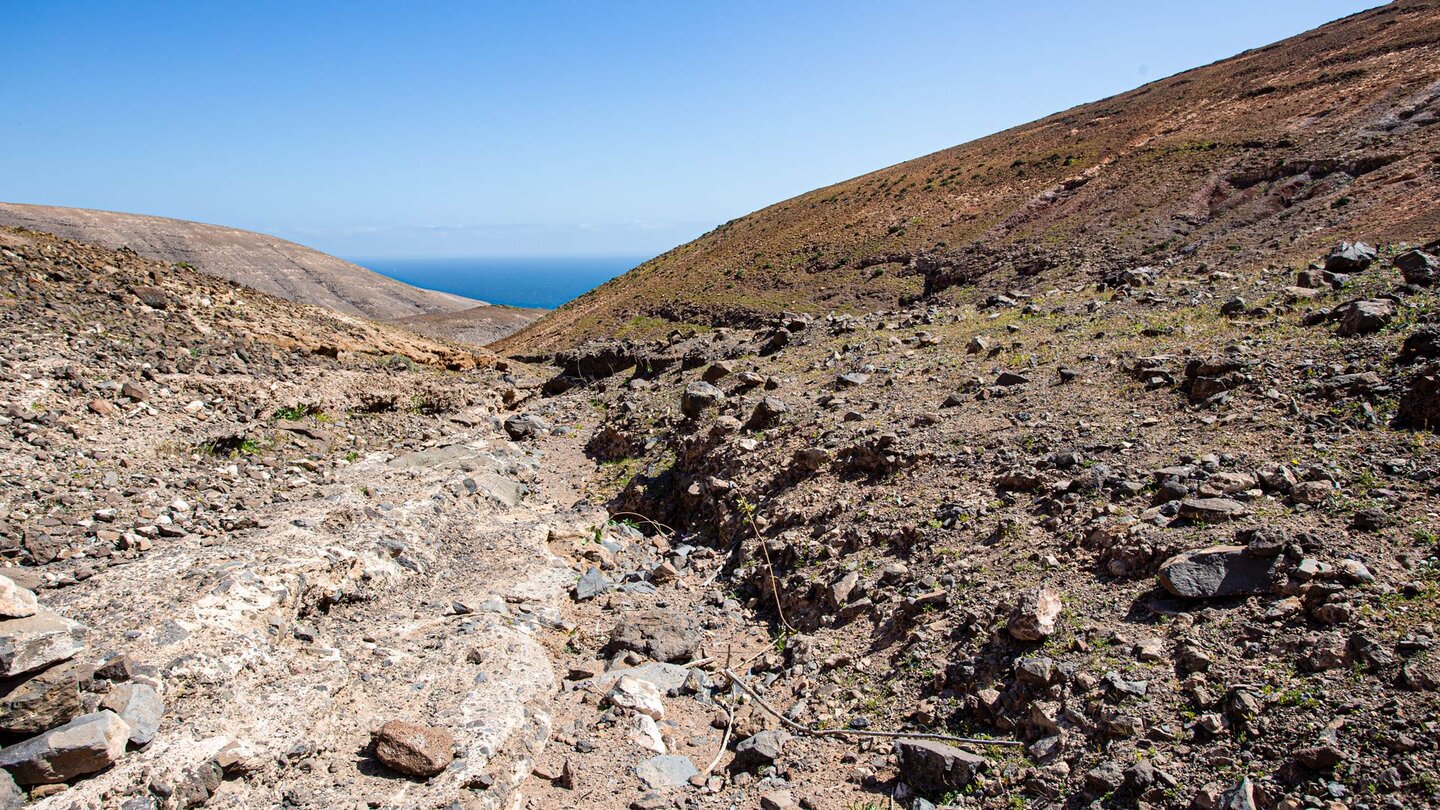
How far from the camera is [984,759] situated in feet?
14.8

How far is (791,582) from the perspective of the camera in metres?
7.50

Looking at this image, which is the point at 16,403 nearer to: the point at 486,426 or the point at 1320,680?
the point at 486,426

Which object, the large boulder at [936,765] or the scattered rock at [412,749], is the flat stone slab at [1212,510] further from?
the scattered rock at [412,749]

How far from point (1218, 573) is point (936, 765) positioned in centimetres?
229

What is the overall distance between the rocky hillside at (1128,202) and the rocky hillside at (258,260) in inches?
851

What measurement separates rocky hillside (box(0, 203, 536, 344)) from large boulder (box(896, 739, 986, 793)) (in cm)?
4497

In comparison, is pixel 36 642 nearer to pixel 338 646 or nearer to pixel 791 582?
pixel 338 646

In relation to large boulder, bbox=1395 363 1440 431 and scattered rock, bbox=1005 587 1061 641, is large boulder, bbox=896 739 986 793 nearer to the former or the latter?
scattered rock, bbox=1005 587 1061 641

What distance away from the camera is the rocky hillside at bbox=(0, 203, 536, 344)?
5206 centimetres

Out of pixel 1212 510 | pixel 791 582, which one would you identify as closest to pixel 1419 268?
pixel 1212 510

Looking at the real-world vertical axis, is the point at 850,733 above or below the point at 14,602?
below

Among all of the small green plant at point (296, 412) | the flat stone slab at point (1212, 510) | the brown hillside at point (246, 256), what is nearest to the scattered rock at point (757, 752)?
the flat stone slab at point (1212, 510)

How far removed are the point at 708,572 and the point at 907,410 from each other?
342 centimetres

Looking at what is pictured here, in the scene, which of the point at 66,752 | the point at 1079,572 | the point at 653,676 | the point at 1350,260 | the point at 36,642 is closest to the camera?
the point at 66,752
